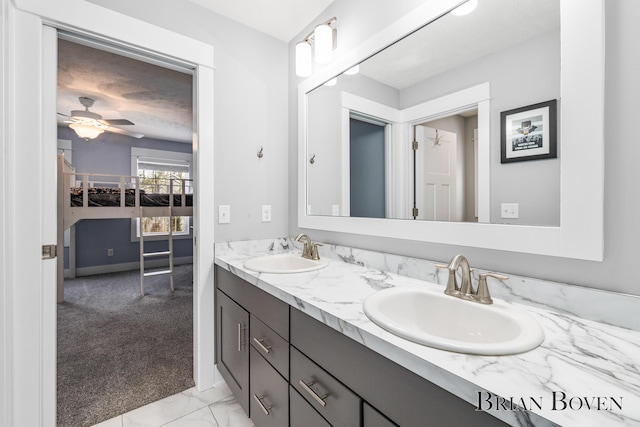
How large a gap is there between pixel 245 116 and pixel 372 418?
180 cm

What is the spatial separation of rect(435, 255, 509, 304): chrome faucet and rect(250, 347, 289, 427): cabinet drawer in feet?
2.33

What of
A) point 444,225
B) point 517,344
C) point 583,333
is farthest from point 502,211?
point 517,344

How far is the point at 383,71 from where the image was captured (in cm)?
140

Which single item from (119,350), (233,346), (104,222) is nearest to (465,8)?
(233,346)

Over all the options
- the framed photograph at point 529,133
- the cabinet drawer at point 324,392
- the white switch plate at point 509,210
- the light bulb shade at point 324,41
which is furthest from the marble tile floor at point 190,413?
the light bulb shade at point 324,41

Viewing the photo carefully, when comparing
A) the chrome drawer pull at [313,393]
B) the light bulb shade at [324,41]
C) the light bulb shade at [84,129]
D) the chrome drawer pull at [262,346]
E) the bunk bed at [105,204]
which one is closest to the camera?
the chrome drawer pull at [313,393]

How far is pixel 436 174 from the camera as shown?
121cm

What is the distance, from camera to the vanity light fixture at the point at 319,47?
162 centimetres

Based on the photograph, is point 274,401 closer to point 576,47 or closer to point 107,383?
point 107,383

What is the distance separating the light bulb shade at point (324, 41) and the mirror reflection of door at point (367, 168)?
411mm

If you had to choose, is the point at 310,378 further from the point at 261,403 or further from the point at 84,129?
the point at 84,129

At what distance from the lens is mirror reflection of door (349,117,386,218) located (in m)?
1.45

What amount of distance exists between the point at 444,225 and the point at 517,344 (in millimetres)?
596

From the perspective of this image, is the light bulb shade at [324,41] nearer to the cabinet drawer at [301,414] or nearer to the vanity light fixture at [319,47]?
the vanity light fixture at [319,47]
